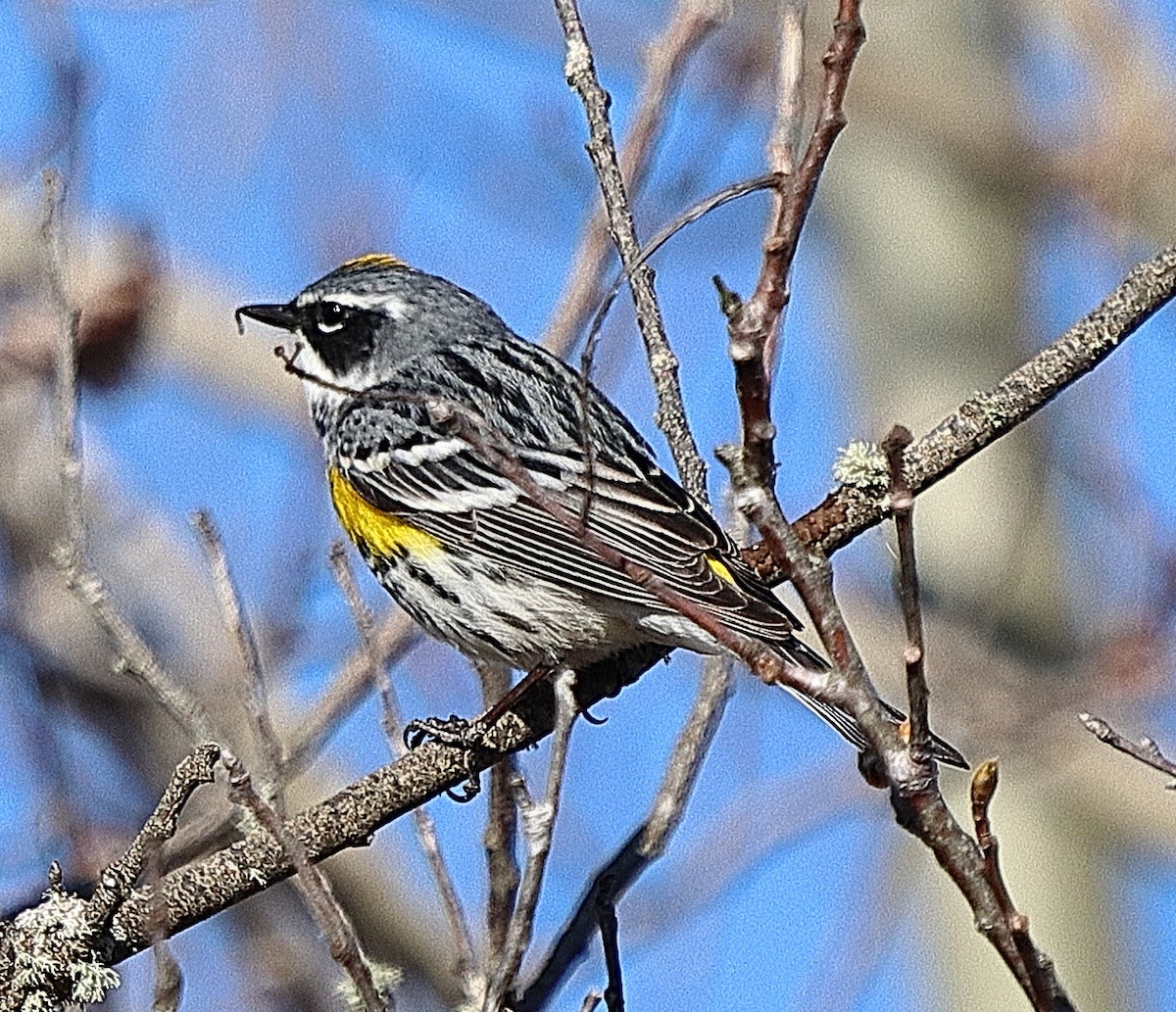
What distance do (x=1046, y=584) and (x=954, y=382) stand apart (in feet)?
3.73

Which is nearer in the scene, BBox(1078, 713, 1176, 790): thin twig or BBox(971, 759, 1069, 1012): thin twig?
BBox(971, 759, 1069, 1012): thin twig

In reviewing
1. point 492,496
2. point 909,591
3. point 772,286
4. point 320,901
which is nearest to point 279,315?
point 492,496

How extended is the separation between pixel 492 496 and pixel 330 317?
1.00 m

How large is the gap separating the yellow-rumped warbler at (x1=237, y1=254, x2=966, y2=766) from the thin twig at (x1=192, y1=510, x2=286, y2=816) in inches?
39.3

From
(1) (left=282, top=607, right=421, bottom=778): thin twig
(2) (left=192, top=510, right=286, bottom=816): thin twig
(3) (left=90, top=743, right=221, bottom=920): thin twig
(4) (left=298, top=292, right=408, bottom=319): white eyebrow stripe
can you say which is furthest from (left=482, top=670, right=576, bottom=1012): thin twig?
(4) (left=298, top=292, right=408, bottom=319): white eyebrow stripe

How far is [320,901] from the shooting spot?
2.74m

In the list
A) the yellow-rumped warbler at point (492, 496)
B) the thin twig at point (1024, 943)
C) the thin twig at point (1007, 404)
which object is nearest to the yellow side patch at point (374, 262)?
the yellow-rumped warbler at point (492, 496)

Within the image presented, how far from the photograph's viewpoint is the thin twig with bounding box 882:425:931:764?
2355 mm

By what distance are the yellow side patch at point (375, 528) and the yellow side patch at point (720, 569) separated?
2.85 ft

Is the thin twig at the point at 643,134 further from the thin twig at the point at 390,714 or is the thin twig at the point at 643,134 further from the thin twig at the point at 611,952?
the thin twig at the point at 611,952

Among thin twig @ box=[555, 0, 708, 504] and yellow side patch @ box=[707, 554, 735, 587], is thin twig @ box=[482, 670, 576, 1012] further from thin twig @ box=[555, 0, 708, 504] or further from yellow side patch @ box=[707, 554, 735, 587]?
yellow side patch @ box=[707, 554, 735, 587]

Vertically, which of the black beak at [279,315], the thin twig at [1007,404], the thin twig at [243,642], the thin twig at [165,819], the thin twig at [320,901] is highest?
the black beak at [279,315]

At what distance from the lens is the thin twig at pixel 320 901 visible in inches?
106

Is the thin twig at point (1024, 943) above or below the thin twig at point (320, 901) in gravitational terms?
above
